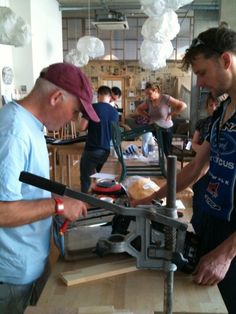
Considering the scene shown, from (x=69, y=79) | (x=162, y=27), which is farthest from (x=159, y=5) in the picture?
(x=69, y=79)

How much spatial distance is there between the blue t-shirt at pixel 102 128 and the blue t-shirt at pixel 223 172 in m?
2.47

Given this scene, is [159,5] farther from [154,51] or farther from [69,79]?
[69,79]

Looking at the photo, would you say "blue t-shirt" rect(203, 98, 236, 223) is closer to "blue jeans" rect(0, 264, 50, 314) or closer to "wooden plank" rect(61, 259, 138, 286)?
"wooden plank" rect(61, 259, 138, 286)

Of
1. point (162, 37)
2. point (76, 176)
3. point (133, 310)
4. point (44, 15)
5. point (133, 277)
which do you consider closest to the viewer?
point (133, 310)

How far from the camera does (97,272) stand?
3.71 ft

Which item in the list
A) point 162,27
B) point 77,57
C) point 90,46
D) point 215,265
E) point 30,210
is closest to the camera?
point 30,210

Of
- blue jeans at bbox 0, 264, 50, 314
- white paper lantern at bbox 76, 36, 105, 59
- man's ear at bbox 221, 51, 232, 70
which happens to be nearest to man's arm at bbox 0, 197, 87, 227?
blue jeans at bbox 0, 264, 50, 314

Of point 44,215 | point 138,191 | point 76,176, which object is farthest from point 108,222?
point 76,176

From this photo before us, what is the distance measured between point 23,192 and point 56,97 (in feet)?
1.07

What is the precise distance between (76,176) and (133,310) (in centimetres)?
489

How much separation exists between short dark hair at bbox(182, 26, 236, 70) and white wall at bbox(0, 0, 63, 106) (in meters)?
4.42

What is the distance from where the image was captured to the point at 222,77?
1249 millimetres

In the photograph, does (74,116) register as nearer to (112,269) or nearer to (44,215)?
(44,215)

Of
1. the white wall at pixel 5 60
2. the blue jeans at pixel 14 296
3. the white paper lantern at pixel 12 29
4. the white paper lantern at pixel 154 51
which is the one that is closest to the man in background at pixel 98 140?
the white paper lantern at pixel 12 29
